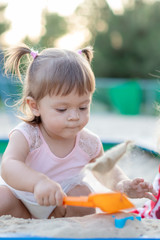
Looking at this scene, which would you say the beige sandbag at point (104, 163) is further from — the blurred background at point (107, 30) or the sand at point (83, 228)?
the blurred background at point (107, 30)

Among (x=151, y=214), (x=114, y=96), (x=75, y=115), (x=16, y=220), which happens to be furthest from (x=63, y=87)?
(x=114, y=96)

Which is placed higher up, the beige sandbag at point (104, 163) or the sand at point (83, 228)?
the beige sandbag at point (104, 163)

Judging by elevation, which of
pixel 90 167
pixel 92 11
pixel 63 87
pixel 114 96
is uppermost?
pixel 63 87

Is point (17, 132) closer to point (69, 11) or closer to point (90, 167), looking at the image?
point (90, 167)

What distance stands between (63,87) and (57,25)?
19.7m

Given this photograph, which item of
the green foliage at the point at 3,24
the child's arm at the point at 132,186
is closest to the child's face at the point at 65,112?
the child's arm at the point at 132,186

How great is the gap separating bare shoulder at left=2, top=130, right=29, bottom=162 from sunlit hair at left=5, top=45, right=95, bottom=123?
13cm

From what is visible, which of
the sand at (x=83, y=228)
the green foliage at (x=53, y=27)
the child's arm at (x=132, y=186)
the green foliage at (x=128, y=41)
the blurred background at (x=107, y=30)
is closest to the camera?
the sand at (x=83, y=228)

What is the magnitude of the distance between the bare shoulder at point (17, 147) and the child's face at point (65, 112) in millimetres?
127

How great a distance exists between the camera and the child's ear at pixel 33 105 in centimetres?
153

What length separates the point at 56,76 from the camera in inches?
56.5

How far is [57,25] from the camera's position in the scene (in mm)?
20344

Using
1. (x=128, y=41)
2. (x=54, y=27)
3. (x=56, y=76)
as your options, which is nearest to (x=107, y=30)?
(x=128, y=41)

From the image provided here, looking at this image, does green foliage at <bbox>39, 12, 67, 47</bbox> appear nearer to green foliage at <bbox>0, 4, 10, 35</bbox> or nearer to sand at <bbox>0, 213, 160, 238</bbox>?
green foliage at <bbox>0, 4, 10, 35</bbox>
